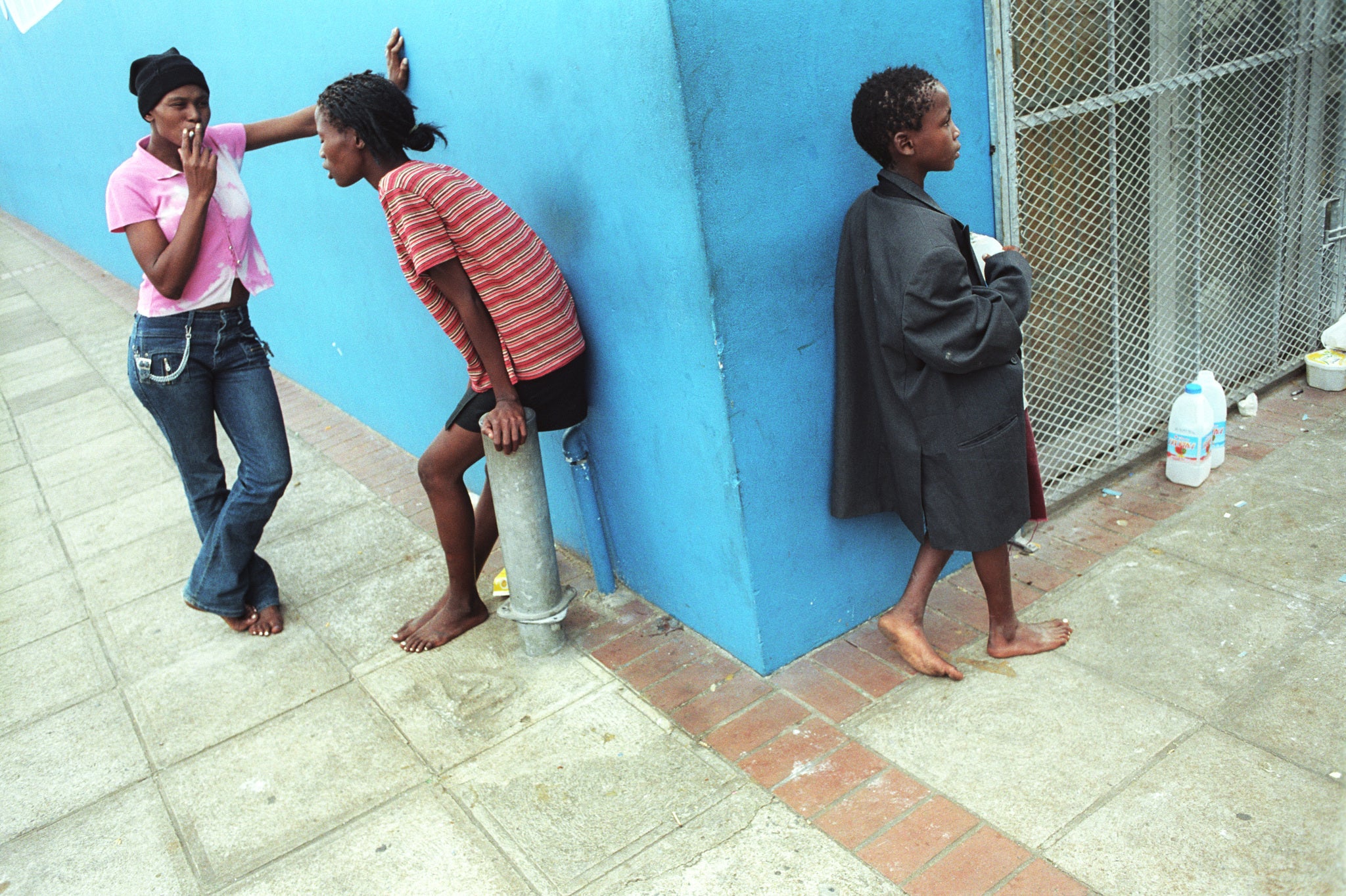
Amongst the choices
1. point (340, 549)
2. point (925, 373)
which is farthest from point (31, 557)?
point (925, 373)

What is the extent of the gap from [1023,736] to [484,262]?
6.69ft

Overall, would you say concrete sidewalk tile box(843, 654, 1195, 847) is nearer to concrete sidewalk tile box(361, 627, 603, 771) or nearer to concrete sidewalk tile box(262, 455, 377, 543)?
concrete sidewalk tile box(361, 627, 603, 771)

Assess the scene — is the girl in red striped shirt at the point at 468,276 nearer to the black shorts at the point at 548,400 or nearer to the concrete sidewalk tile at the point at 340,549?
the black shorts at the point at 548,400

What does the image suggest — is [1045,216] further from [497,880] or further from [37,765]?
[37,765]

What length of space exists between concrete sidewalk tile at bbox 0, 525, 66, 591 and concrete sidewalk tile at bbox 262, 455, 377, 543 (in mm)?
1022

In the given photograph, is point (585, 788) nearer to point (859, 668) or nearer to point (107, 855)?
point (859, 668)

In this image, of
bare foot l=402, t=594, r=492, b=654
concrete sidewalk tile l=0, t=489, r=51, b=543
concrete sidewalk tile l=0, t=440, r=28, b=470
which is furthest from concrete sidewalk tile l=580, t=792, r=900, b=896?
concrete sidewalk tile l=0, t=440, r=28, b=470

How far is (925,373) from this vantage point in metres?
2.82

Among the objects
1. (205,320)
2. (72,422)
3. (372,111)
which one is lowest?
(72,422)

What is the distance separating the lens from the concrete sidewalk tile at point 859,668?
10.3 feet

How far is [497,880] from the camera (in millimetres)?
2621

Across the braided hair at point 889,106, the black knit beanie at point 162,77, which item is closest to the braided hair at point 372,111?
the black knit beanie at point 162,77

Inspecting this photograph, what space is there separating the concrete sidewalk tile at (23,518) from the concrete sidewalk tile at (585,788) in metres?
3.70

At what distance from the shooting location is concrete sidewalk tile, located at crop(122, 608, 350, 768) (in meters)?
3.46
